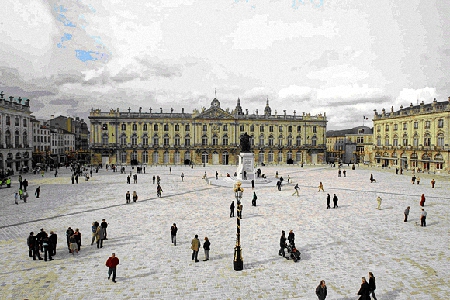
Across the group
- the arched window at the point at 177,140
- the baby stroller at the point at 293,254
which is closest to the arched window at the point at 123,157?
the arched window at the point at 177,140

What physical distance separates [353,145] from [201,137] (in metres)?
49.7

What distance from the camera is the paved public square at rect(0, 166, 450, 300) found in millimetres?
10422

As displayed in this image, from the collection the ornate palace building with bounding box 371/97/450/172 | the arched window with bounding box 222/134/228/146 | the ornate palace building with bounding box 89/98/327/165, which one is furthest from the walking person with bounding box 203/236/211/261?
the arched window with bounding box 222/134/228/146

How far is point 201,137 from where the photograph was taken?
69.6 meters

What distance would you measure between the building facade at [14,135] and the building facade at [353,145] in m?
73.0

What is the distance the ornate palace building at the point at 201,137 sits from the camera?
6625 cm

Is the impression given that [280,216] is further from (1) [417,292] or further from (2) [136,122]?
(2) [136,122]

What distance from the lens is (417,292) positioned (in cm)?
1024

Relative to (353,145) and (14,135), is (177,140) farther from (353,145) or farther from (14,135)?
(353,145)

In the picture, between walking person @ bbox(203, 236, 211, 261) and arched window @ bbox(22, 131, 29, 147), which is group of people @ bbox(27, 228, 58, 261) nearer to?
walking person @ bbox(203, 236, 211, 261)

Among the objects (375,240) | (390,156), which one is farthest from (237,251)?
(390,156)

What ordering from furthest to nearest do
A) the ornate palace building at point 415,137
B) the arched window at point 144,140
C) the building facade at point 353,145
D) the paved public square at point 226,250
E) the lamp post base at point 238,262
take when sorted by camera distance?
the building facade at point 353,145
the arched window at point 144,140
the ornate palace building at point 415,137
the lamp post base at point 238,262
the paved public square at point 226,250

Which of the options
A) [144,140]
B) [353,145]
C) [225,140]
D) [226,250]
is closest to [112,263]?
[226,250]

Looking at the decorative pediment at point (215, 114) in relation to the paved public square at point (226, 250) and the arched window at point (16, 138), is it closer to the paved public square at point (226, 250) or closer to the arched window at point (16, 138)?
the arched window at point (16, 138)
